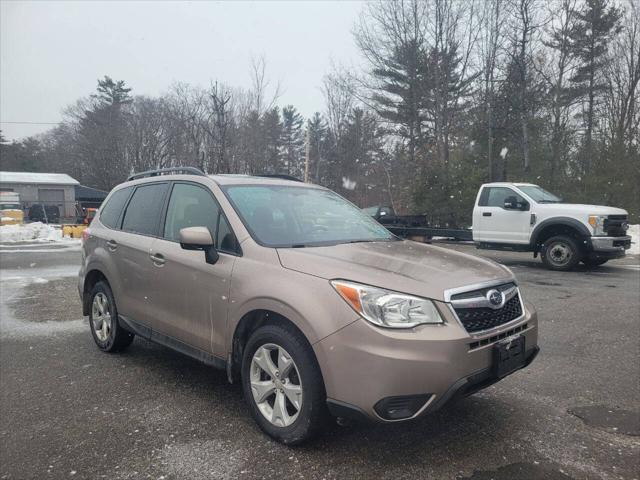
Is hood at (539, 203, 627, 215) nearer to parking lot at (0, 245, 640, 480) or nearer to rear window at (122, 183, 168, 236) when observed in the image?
parking lot at (0, 245, 640, 480)

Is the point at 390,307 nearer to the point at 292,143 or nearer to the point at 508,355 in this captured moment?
the point at 508,355

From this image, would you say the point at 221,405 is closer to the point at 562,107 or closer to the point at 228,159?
the point at 228,159

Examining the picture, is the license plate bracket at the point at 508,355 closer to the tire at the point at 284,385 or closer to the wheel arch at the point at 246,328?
the tire at the point at 284,385

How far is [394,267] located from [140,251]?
94.8 inches

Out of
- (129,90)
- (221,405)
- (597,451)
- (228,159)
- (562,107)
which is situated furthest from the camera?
(129,90)

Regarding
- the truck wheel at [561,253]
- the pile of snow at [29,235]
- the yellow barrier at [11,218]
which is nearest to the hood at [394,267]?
the truck wheel at [561,253]

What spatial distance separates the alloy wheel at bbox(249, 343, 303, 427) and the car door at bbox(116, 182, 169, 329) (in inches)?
53.9

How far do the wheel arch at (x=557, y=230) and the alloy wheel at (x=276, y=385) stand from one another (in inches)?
359

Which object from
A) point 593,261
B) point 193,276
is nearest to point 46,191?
point 593,261

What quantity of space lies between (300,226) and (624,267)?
10.9 metres

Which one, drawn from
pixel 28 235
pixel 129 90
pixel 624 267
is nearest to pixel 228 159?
pixel 28 235

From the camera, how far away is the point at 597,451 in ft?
9.53

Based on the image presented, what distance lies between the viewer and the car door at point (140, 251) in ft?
13.4

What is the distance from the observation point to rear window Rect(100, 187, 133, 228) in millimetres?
4914
